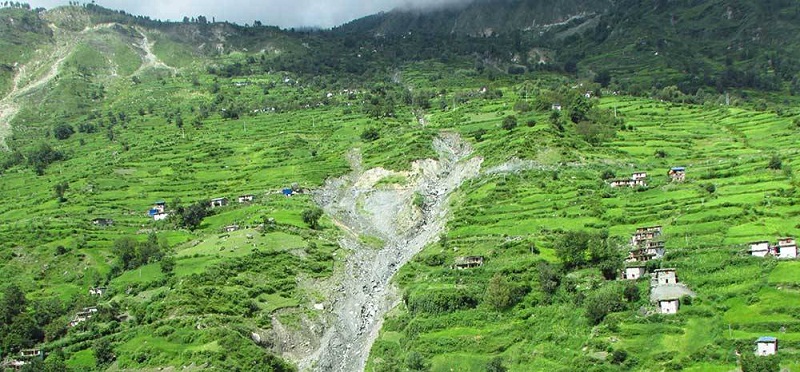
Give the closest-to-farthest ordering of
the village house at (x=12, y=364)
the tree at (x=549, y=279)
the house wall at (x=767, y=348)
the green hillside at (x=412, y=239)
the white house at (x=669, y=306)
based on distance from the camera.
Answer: the house wall at (x=767, y=348), the white house at (x=669, y=306), the green hillside at (x=412, y=239), the tree at (x=549, y=279), the village house at (x=12, y=364)

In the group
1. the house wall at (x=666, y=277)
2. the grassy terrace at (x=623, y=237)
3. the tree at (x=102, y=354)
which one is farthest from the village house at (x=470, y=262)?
the tree at (x=102, y=354)

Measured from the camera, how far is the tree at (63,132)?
561 ft

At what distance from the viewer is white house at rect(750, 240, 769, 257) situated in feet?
225

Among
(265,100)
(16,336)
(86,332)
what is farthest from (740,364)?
(265,100)

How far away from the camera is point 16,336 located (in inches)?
3174

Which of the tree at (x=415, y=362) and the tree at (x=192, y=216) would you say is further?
the tree at (x=192, y=216)

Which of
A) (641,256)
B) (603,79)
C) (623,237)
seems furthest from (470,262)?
(603,79)

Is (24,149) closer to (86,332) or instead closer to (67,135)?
(67,135)

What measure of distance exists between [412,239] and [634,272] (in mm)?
35609

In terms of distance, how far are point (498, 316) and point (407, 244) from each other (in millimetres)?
30065

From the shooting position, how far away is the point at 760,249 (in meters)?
68.8

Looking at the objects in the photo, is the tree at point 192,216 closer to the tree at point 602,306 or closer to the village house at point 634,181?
the village house at point 634,181

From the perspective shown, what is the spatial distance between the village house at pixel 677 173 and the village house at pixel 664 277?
32.3 meters

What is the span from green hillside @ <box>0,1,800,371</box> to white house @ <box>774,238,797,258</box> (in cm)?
137
